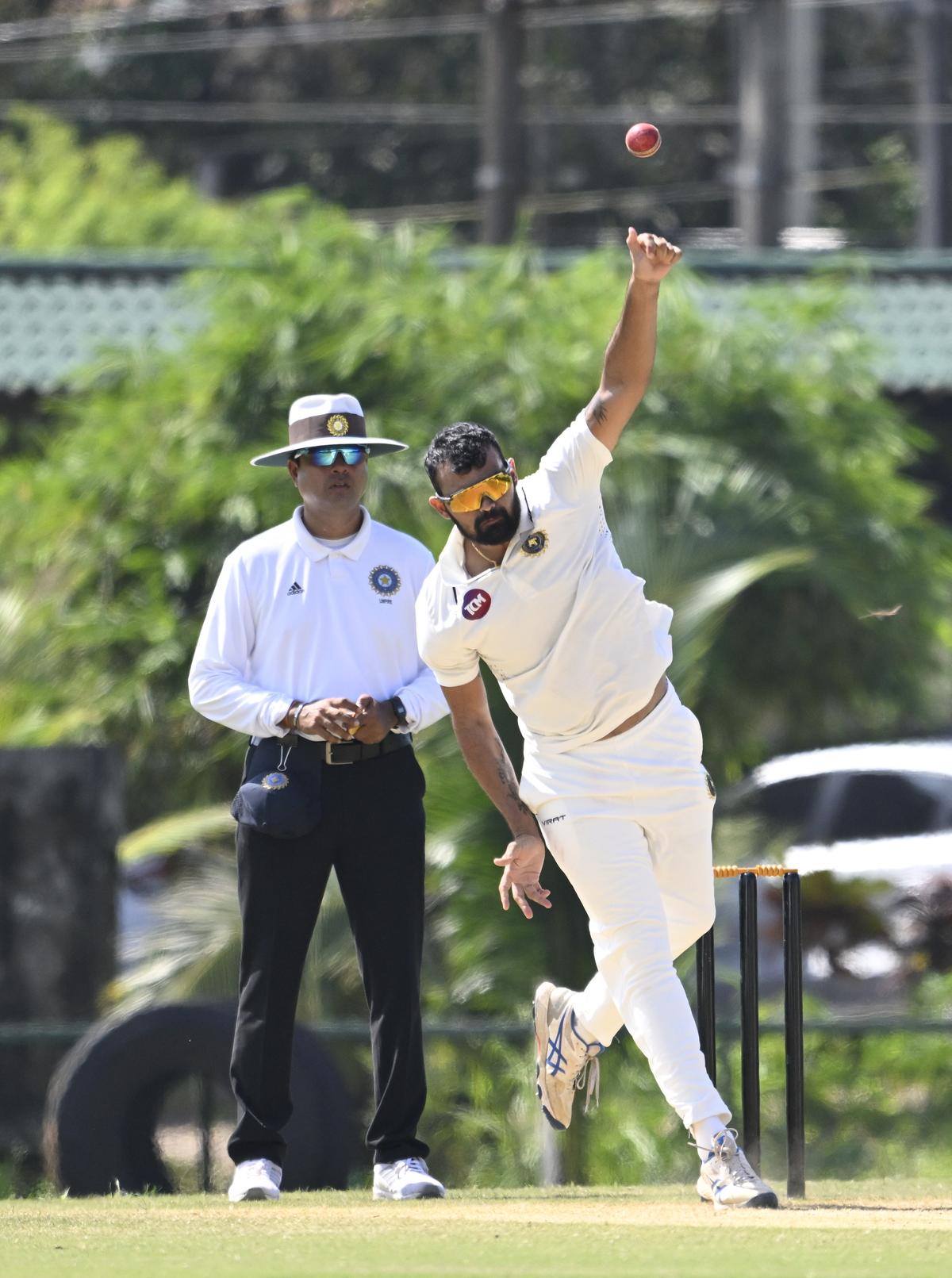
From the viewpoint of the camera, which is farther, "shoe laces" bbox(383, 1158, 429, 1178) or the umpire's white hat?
the umpire's white hat

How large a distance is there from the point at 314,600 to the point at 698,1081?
1694 millimetres

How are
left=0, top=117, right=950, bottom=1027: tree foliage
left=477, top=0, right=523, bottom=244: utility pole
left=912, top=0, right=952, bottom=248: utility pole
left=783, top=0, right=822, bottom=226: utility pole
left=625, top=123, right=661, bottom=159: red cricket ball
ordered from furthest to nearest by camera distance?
left=912, top=0, right=952, bottom=248: utility pole
left=783, top=0, right=822, bottom=226: utility pole
left=477, top=0, right=523, bottom=244: utility pole
left=0, top=117, right=950, bottom=1027: tree foliage
left=625, top=123, right=661, bottom=159: red cricket ball

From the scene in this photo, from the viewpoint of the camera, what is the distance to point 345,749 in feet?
20.7

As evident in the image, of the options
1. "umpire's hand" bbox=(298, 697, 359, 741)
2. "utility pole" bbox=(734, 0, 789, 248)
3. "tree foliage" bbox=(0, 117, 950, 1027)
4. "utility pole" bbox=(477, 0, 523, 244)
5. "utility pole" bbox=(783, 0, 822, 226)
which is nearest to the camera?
"umpire's hand" bbox=(298, 697, 359, 741)

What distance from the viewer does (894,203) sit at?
1249 inches

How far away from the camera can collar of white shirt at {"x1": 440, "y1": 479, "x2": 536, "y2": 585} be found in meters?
5.72

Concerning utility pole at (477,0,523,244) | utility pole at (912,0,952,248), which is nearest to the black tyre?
utility pole at (477,0,523,244)

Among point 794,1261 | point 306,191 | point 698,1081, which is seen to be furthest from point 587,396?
point 794,1261

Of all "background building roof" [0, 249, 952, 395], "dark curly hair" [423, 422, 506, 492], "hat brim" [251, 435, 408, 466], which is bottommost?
"dark curly hair" [423, 422, 506, 492]

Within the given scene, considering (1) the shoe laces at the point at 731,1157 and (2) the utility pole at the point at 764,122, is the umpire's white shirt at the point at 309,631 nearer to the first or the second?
(1) the shoe laces at the point at 731,1157

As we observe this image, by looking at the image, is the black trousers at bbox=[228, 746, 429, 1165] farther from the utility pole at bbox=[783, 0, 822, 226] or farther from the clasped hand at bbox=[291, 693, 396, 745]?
the utility pole at bbox=[783, 0, 822, 226]

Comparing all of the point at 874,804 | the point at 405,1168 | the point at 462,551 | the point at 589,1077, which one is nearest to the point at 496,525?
the point at 462,551

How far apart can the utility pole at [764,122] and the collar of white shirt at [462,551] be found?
14.0 m

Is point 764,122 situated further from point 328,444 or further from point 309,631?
point 309,631
